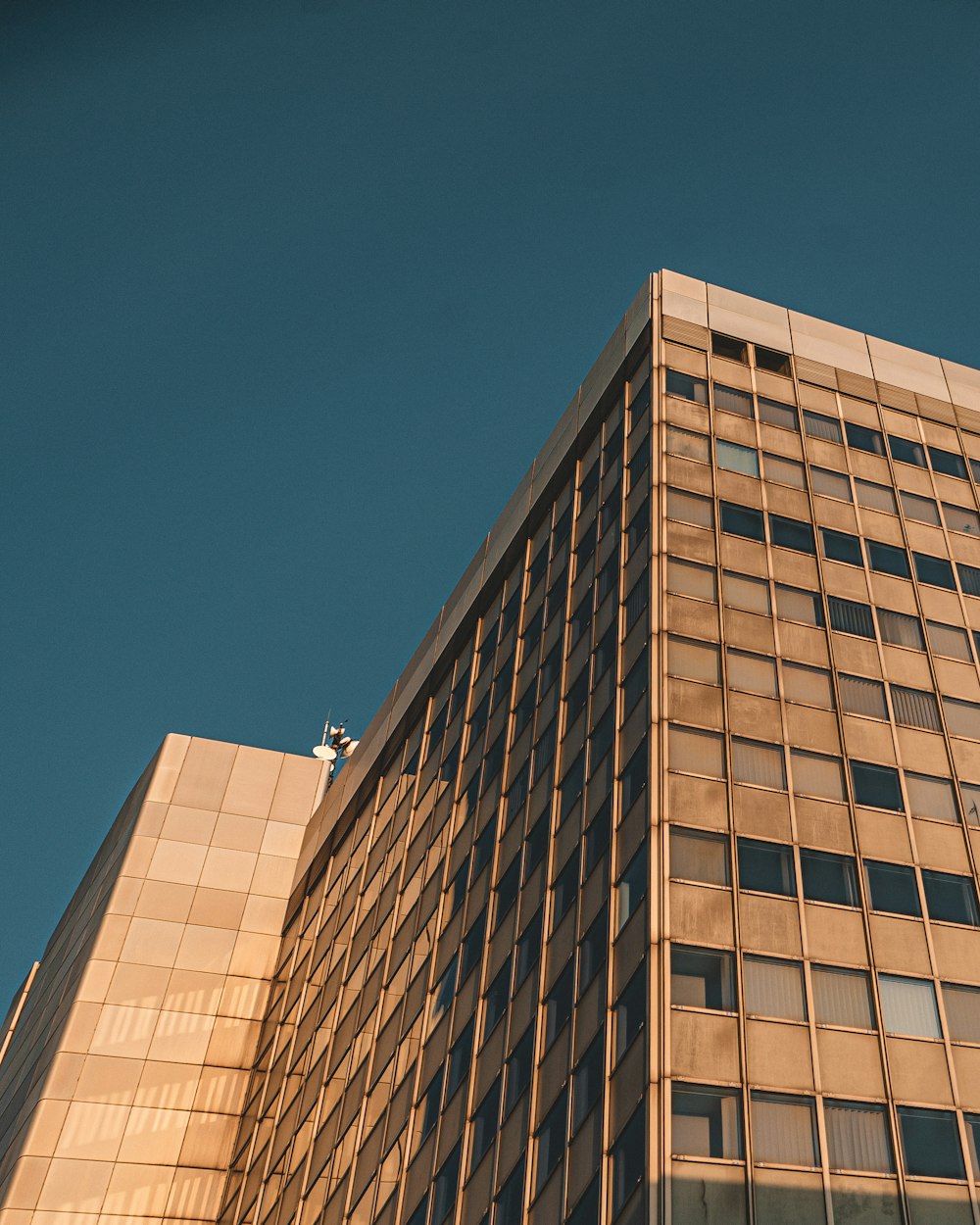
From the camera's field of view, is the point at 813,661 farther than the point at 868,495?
No

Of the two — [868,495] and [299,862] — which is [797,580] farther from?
[299,862]

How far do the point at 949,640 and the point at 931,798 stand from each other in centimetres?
752

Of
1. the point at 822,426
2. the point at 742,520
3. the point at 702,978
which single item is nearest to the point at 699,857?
the point at 702,978

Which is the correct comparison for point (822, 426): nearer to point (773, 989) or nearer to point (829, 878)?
point (829, 878)

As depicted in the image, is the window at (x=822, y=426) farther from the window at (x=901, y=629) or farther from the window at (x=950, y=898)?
the window at (x=950, y=898)

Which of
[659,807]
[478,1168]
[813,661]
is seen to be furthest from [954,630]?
[478,1168]

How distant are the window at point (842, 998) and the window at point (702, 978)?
7.01ft

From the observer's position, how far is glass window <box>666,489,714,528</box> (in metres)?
48.2

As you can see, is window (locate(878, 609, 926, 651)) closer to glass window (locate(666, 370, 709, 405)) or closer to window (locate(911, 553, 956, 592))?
window (locate(911, 553, 956, 592))

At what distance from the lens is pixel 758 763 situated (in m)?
41.2

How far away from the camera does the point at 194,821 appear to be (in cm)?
7312

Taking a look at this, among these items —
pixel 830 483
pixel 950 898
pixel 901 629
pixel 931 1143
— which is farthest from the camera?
pixel 830 483

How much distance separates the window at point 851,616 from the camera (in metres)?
46.6

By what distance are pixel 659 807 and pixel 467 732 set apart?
1900 centimetres
